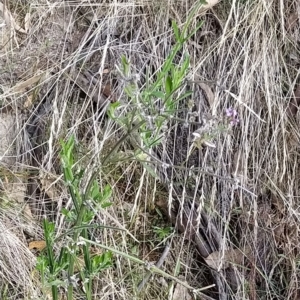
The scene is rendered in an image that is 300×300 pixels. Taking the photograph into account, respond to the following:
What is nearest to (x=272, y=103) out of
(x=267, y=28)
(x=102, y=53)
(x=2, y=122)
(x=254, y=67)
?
(x=254, y=67)

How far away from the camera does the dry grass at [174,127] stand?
5.12 ft

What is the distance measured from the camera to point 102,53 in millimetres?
1611

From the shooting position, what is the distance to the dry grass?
61.4 inches

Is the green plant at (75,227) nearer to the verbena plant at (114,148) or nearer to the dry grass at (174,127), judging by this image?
the verbena plant at (114,148)

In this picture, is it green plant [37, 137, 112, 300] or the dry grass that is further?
the dry grass

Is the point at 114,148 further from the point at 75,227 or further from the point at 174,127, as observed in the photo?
the point at 174,127

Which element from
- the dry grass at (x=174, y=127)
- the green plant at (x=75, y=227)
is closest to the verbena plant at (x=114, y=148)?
the green plant at (x=75, y=227)

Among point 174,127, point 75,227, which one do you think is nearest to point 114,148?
point 75,227

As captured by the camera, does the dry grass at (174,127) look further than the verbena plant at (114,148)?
Yes

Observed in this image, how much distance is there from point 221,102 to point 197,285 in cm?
52

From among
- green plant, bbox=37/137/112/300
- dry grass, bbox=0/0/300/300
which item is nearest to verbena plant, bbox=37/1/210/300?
green plant, bbox=37/137/112/300

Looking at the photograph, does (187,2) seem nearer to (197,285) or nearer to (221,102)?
(221,102)

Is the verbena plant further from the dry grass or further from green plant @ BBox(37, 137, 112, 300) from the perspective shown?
the dry grass

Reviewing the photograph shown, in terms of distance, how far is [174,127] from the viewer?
159 centimetres
